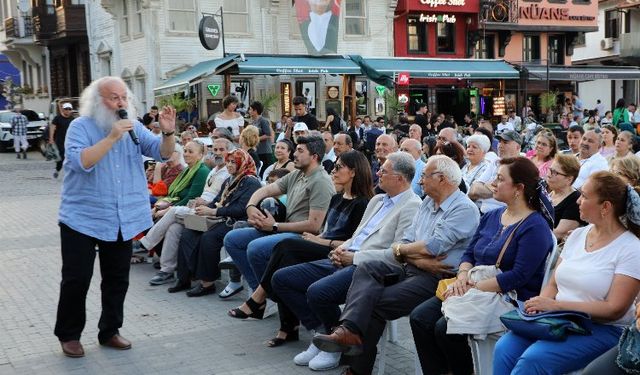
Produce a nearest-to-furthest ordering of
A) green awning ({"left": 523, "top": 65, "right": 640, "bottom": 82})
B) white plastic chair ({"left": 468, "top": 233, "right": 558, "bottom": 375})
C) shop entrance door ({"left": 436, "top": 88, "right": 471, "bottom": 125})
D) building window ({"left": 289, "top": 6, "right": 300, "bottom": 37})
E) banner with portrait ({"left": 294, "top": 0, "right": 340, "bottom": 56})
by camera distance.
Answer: white plastic chair ({"left": 468, "top": 233, "right": 558, "bottom": 375}), banner with portrait ({"left": 294, "top": 0, "right": 340, "bottom": 56}), building window ({"left": 289, "top": 6, "right": 300, "bottom": 37}), green awning ({"left": 523, "top": 65, "right": 640, "bottom": 82}), shop entrance door ({"left": 436, "top": 88, "right": 471, "bottom": 125})

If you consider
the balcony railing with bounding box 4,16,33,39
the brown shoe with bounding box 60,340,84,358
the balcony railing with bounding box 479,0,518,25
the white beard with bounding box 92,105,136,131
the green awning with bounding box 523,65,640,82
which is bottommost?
the brown shoe with bounding box 60,340,84,358

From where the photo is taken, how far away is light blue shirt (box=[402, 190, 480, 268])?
15.5ft

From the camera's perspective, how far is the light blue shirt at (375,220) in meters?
5.36

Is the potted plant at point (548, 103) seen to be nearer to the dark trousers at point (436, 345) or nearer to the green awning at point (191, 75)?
the green awning at point (191, 75)

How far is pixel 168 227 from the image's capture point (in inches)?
312

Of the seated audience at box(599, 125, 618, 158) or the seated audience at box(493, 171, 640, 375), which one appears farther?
the seated audience at box(599, 125, 618, 158)

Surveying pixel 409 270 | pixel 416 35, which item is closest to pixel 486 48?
pixel 416 35

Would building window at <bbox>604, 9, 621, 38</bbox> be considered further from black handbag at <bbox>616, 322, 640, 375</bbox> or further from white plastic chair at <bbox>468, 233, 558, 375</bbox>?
black handbag at <bbox>616, 322, 640, 375</bbox>

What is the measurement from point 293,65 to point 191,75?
3274 mm

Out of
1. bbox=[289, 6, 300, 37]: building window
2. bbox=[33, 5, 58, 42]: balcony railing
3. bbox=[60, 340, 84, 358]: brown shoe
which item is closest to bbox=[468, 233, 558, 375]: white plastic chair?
bbox=[60, 340, 84, 358]: brown shoe

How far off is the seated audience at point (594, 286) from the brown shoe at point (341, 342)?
1.00m

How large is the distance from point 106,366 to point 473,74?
23344mm

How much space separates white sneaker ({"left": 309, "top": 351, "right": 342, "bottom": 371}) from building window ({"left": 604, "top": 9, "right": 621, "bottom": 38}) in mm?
40195

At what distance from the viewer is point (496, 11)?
30922 millimetres
